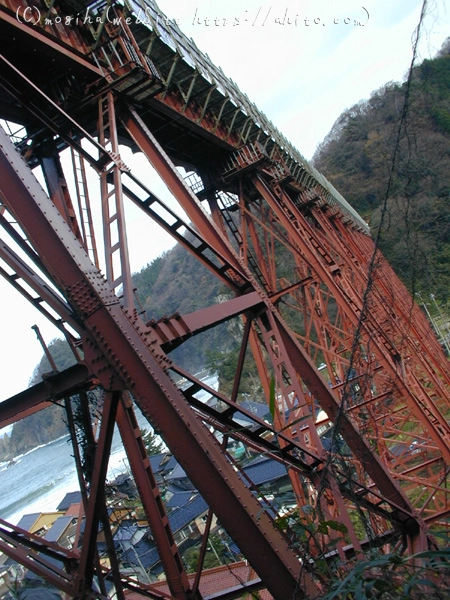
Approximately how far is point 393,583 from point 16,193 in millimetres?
2734

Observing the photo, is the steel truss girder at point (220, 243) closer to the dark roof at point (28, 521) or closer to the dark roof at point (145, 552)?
the dark roof at point (145, 552)

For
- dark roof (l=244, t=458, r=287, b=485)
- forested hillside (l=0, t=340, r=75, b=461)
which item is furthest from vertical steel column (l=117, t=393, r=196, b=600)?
forested hillside (l=0, t=340, r=75, b=461)

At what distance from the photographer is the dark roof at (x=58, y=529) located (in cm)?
1888

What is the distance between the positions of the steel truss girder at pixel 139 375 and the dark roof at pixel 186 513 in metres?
16.9

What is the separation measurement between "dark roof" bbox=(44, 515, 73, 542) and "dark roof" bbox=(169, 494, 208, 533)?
4.59 m

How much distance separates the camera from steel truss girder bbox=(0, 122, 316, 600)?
2.49 meters

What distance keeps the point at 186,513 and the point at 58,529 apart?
5.81m

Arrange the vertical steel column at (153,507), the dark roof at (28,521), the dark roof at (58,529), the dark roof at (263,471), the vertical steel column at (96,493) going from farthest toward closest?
1. the dark roof at (28,521)
2. the dark roof at (263,471)
3. the dark roof at (58,529)
4. the vertical steel column at (153,507)
5. the vertical steel column at (96,493)

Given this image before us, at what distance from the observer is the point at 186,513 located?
1834 centimetres

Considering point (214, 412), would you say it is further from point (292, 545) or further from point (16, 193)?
point (16, 193)

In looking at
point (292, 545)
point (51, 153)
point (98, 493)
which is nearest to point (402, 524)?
point (292, 545)

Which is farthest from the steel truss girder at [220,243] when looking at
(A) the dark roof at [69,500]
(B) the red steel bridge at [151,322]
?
(A) the dark roof at [69,500]

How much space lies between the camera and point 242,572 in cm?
770

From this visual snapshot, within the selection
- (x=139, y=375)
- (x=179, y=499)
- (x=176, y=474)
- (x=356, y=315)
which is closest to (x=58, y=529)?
(x=179, y=499)
